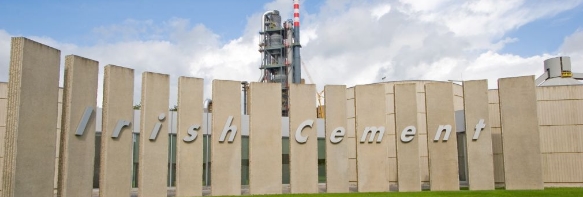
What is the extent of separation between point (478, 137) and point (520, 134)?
5.65 feet

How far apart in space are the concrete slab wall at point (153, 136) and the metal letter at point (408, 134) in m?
9.80

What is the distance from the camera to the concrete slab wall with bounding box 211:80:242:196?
2164 cm

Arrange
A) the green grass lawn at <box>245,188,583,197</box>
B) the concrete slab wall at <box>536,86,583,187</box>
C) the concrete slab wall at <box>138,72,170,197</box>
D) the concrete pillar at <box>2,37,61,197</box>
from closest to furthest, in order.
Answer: the concrete pillar at <box>2,37,61,197</box> < the concrete slab wall at <box>138,72,170,197</box> < the green grass lawn at <box>245,188,583,197</box> < the concrete slab wall at <box>536,86,583,187</box>

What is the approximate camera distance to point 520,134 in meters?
23.5

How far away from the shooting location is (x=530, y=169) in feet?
76.1

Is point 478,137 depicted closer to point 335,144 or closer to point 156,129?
point 335,144

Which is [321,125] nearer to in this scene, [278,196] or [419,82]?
[419,82]

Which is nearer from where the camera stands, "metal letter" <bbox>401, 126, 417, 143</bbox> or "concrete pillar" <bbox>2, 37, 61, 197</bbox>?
"concrete pillar" <bbox>2, 37, 61, 197</bbox>

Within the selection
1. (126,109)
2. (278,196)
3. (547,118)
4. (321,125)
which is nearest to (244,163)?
(321,125)

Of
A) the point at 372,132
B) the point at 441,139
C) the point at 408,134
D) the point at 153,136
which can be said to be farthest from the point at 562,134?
the point at 153,136

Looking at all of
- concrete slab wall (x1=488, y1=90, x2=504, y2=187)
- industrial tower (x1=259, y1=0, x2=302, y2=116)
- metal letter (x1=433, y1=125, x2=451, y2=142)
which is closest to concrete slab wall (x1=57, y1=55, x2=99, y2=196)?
metal letter (x1=433, y1=125, x2=451, y2=142)

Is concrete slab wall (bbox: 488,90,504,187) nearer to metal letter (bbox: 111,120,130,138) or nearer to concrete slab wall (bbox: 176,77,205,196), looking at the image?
concrete slab wall (bbox: 176,77,205,196)

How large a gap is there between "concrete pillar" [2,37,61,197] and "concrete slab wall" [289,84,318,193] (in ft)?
30.9

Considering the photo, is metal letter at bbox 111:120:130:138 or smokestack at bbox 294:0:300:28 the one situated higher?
smokestack at bbox 294:0:300:28
